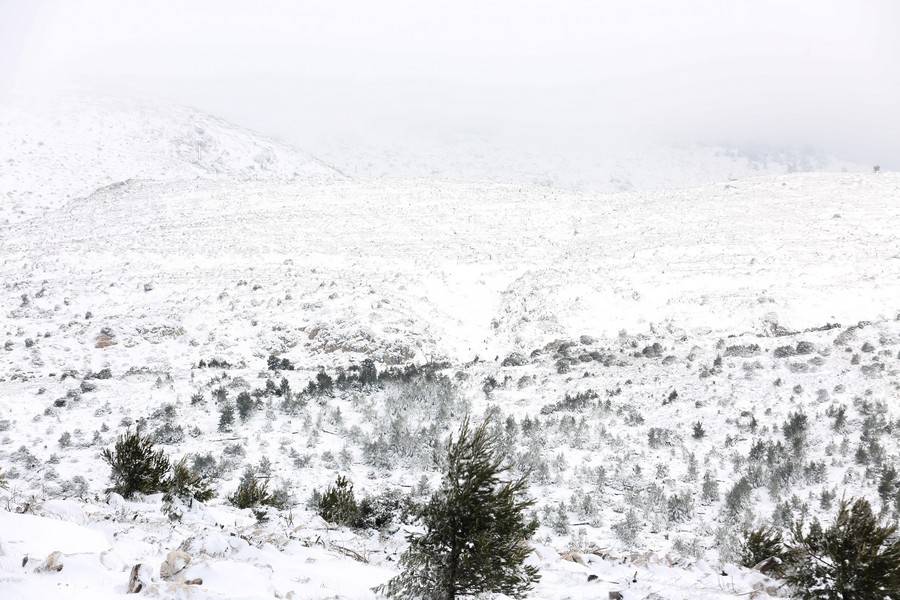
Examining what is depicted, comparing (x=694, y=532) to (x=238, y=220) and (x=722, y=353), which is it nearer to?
(x=722, y=353)

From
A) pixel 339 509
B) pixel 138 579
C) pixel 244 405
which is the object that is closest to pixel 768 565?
pixel 339 509

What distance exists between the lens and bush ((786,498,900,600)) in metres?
4.93

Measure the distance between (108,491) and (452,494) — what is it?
612 centimetres

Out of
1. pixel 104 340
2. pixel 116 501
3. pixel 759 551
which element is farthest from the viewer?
pixel 104 340

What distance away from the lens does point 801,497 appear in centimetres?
1054

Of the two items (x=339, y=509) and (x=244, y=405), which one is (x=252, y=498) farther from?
(x=244, y=405)

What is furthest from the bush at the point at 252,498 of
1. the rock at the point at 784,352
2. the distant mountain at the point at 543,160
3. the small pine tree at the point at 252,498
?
the distant mountain at the point at 543,160

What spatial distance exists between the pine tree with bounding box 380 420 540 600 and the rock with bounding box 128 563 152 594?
6.09ft

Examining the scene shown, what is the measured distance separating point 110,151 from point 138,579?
62.9m

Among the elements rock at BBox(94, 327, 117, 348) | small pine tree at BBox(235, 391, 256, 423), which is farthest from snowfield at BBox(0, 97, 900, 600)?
small pine tree at BBox(235, 391, 256, 423)

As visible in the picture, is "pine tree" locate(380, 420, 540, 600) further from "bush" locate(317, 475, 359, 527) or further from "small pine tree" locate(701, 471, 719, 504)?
"small pine tree" locate(701, 471, 719, 504)

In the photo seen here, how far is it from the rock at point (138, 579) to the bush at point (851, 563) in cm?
545

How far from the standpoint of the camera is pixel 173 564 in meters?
5.02

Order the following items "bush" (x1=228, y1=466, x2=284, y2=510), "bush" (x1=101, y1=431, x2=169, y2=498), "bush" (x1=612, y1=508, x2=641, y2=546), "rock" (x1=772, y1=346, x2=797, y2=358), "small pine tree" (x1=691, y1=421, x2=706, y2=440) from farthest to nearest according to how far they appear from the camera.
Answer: "rock" (x1=772, y1=346, x2=797, y2=358)
"small pine tree" (x1=691, y1=421, x2=706, y2=440)
"bush" (x1=228, y1=466, x2=284, y2=510)
"bush" (x1=612, y1=508, x2=641, y2=546)
"bush" (x1=101, y1=431, x2=169, y2=498)
